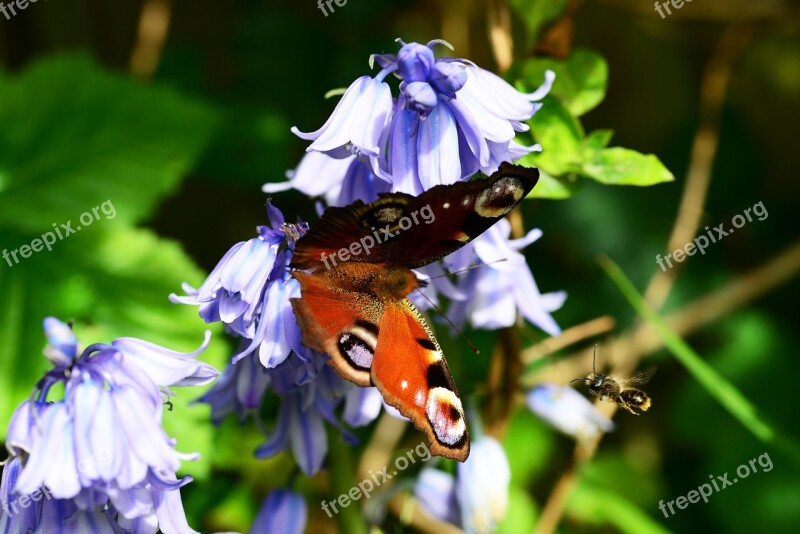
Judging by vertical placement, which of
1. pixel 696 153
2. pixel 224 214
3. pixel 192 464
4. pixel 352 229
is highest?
pixel 352 229

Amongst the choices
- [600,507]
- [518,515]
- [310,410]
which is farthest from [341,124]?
[600,507]

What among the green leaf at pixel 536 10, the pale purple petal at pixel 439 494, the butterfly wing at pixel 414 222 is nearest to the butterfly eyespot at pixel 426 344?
the butterfly wing at pixel 414 222

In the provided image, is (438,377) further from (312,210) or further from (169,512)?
(312,210)

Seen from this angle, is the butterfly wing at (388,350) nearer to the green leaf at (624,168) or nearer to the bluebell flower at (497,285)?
the bluebell flower at (497,285)

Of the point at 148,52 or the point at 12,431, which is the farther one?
the point at 148,52

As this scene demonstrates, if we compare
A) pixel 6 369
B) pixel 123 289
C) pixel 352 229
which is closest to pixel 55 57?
pixel 123 289

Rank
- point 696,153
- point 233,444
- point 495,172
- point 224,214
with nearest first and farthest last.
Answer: point 495,172 < point 233,444 < point 696,153 < point 224,214

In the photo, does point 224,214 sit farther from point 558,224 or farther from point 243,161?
point 558,224
